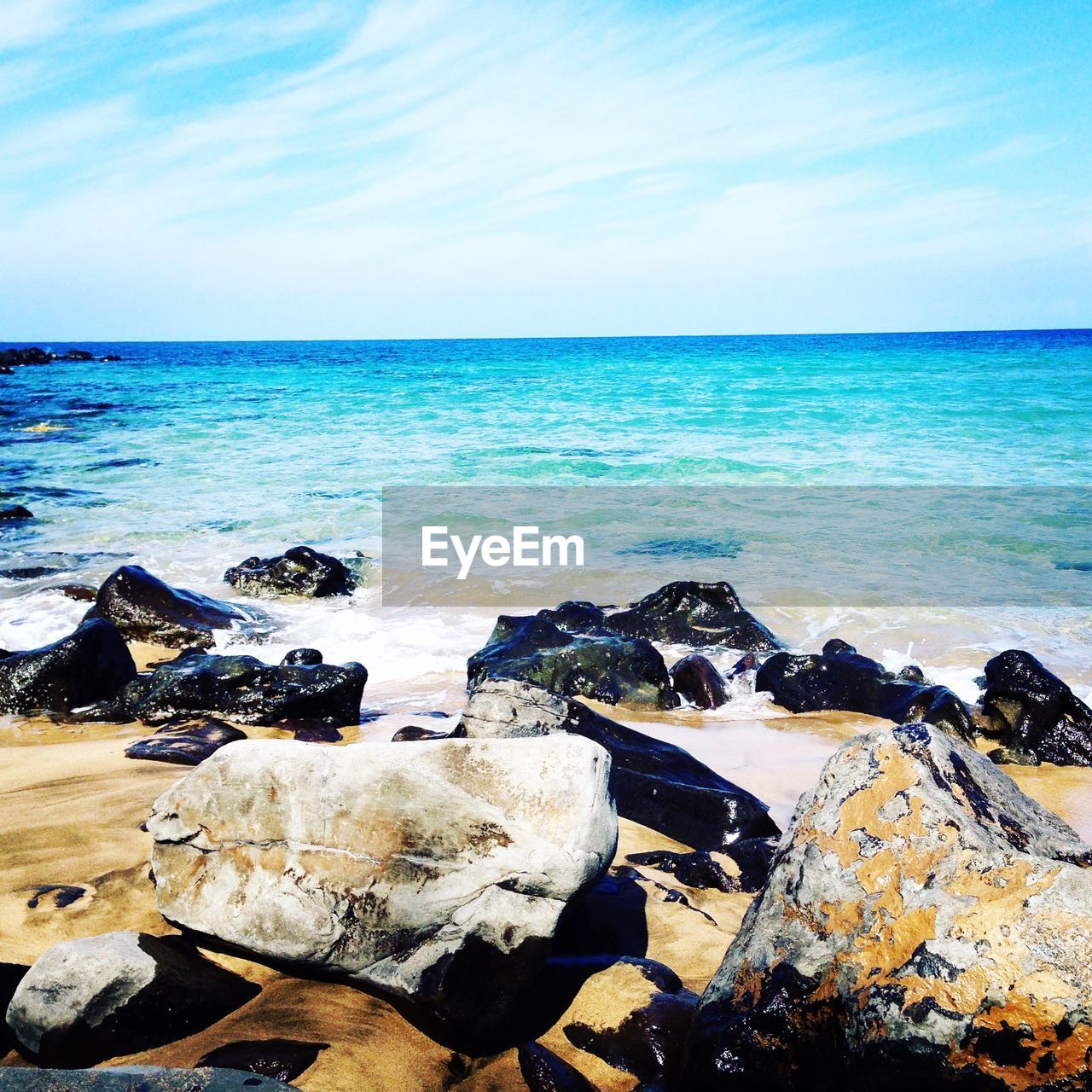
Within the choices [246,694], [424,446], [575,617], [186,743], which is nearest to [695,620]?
[575,617]

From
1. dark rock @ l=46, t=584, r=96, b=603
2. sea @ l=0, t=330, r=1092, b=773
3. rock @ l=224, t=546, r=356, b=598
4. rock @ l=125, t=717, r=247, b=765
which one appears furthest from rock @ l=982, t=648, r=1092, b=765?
dark rock @ l=46, t=584, r=96, b=603

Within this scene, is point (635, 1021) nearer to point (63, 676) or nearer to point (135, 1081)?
point (135, 1081)

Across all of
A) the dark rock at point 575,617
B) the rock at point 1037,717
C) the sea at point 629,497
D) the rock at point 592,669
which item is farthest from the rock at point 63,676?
the rock at point 1037,717

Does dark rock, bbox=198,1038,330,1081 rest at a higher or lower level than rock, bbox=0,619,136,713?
higher

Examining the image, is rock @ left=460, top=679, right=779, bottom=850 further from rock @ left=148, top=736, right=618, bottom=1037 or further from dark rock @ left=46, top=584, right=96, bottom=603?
dark rock @ left=46, top=584, right=96, bottom=603

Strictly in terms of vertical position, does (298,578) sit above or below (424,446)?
below

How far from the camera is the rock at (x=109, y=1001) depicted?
230 cm

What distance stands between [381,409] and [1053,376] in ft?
92.9

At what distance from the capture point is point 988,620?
29.2 ft

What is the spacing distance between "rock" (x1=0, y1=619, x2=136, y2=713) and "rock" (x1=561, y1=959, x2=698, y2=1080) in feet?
15.3

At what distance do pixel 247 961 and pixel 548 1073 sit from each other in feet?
3.23

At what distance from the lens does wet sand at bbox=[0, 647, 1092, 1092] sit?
244 cm

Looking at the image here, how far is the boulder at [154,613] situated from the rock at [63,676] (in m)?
1.56

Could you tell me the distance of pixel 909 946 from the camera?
221cm
